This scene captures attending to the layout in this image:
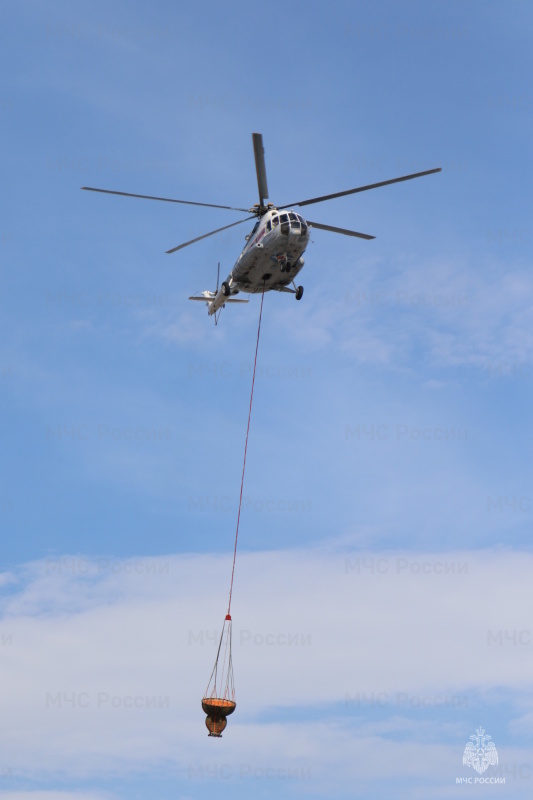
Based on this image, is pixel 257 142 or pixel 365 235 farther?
pixel 365 235

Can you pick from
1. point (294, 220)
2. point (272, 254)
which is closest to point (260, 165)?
point (294, 220)

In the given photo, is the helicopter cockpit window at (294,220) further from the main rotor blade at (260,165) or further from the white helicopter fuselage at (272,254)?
the main rotor blade at (260,165)

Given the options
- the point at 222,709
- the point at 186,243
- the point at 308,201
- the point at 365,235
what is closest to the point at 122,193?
the point at 186,243

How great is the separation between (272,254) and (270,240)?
0.65m

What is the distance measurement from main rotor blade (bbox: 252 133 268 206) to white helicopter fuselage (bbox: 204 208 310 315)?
852mm

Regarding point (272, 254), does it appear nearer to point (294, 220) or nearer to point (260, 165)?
point (294, 220)

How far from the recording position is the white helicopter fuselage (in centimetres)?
4328

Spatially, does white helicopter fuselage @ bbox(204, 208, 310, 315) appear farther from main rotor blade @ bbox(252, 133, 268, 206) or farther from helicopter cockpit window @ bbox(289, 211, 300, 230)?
main rotor blade @ bbox(252, 133, 268, 206)

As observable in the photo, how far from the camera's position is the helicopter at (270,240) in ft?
141

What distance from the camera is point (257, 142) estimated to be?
4200 cm

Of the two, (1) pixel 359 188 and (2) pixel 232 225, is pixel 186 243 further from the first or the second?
(1) pixel 359 188

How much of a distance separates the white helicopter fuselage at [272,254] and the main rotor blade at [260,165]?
852 mm

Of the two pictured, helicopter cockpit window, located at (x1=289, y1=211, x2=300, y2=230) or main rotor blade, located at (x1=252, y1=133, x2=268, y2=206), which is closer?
main rotor blade, located at (x1=252, y1=133, x2=268, y2=206)

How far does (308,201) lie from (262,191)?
241 cm
